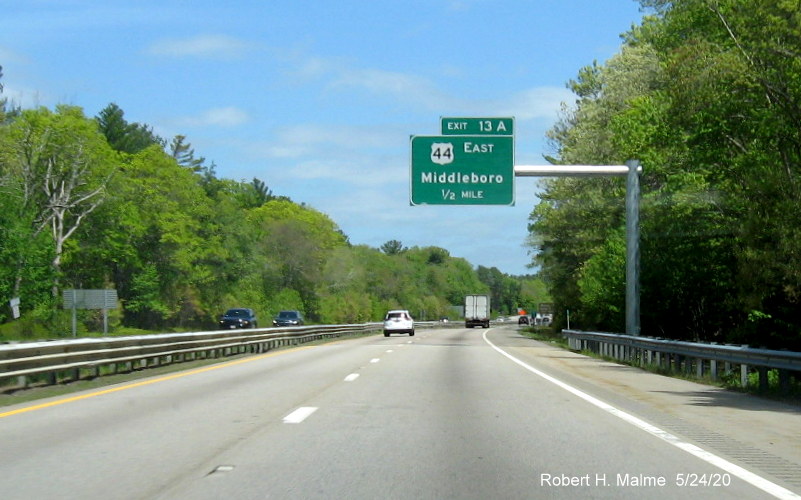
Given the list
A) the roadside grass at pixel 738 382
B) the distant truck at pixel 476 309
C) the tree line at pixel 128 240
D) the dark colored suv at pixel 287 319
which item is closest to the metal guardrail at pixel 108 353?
the roadside grass at pixel 738 382

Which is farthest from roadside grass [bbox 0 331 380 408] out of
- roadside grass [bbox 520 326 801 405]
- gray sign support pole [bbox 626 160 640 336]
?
gray sign support pole [bbox 626 160 640 336]

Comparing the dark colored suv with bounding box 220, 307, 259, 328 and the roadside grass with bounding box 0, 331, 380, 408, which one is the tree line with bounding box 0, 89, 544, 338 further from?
the roadside grass with bounding box 0, 331, 380, 408

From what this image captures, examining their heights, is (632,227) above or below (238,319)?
above

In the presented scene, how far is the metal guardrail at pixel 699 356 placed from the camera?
16.3 meters

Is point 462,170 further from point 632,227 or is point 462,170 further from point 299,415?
point 299,415

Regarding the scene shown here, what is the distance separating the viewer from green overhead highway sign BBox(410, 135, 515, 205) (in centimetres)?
3167

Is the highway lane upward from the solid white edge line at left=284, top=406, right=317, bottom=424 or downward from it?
downward

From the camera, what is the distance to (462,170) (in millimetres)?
31984

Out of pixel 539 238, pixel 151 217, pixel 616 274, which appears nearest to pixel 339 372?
pixel 616 274

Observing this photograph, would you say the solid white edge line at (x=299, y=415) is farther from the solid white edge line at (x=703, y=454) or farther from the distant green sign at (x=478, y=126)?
the distant green sign at (x=478, y=126)

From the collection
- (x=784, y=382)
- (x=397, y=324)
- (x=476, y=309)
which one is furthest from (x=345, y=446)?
(x=476, y=309)

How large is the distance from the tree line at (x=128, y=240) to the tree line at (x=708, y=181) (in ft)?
111

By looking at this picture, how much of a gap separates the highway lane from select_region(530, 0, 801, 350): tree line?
19.1ft

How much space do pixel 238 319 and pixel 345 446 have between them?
156 feet
